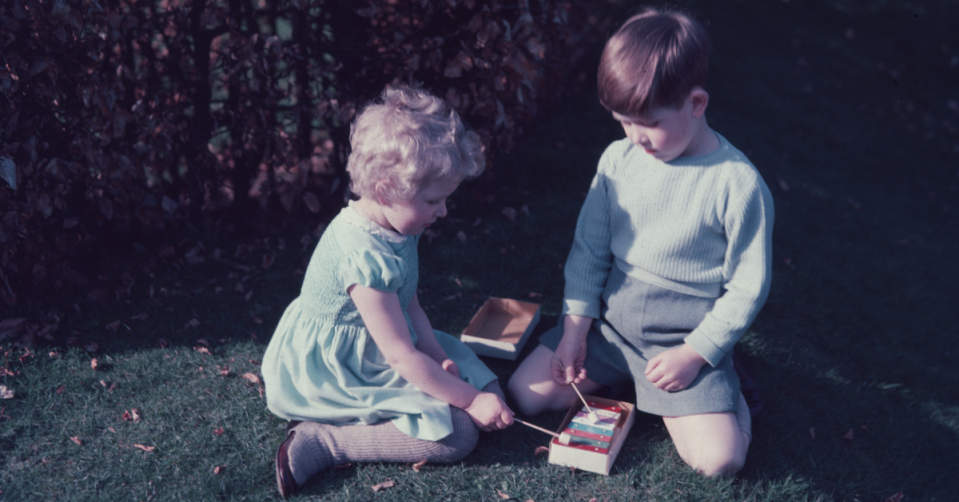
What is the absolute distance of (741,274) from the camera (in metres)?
2.46

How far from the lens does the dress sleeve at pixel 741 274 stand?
2371mm

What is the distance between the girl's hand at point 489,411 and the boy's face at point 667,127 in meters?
1.05

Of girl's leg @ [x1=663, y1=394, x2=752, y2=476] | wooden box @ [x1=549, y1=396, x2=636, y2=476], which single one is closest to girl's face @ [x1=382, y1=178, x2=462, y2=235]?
wooden box @ [x1=549, y1=396, x2=636, y2=476]

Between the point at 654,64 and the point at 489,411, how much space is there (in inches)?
51.5

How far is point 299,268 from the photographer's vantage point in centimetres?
373

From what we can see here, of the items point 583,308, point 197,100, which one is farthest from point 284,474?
point 197,100

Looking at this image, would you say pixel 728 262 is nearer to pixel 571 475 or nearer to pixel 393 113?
pixel 571 475

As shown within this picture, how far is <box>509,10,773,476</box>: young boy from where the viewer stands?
7.24ft

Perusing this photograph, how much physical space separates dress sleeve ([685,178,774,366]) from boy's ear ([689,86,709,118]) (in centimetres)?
35

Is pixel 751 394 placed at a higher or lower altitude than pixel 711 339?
lower

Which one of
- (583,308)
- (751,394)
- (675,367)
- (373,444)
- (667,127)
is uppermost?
(667,127)

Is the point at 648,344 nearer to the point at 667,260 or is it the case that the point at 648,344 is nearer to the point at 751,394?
the point at 667,260

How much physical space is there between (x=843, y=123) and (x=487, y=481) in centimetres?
550

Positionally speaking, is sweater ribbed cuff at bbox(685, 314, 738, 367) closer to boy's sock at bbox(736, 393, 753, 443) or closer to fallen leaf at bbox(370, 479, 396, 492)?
boy's sock at bbox(736, 393, 753, 443)
